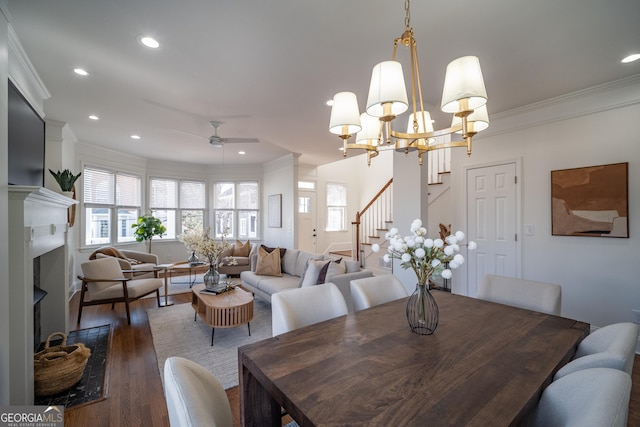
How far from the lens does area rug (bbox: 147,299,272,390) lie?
100 inches

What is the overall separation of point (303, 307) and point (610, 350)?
1370 mm

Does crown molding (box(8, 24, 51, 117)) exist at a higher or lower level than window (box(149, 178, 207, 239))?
higher

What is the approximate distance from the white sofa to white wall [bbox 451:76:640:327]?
220 centimetres

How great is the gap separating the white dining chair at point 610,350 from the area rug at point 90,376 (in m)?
2.97

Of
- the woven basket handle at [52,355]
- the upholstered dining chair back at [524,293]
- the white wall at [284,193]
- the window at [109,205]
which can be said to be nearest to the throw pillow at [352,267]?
the upholstered dining chair back at [524,293]

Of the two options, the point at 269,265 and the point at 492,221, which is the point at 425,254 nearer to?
the point at 492,221

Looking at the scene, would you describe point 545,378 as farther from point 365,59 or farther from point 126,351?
point 126,351

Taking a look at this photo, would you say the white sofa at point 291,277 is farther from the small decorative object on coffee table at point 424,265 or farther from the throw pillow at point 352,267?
the small decorative object on coffee table at point 424,265

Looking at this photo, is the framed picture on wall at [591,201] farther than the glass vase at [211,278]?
No

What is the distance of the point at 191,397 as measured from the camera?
74 cm

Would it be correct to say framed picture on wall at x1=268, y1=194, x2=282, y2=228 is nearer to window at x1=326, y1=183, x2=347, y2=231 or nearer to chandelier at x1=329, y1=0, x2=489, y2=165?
window at x1=326, y1=183, x2=347, y2=231

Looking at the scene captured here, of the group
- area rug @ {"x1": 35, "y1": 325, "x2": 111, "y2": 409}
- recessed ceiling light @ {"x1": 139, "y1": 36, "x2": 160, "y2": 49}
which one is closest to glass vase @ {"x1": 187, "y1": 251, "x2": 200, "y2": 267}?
area rug @ {"x1": 35, "y1": 325, "x2": 111, "y2": 409}

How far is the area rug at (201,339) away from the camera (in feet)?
8.36

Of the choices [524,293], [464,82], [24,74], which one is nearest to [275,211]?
[24,74]
